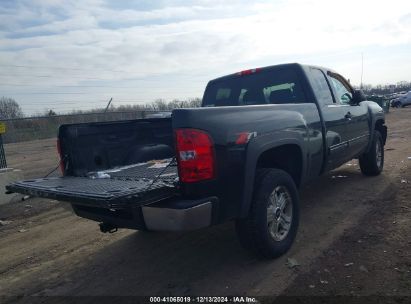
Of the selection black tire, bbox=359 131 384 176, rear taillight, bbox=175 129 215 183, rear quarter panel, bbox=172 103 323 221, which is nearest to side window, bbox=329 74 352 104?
black tire, bbox=359 131 384 176

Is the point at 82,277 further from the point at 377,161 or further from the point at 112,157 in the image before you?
the point at 377,161

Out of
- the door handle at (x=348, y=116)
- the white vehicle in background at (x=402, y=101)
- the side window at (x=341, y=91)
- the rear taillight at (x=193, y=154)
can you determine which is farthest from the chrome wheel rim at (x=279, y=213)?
the white vehicle in background at (x=402, y=101)

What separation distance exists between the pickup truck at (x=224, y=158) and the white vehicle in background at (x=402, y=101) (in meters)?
34.2

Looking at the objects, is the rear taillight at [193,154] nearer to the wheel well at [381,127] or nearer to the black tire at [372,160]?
the black tire at [372,160]

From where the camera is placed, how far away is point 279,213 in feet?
12.8

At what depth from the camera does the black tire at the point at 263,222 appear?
11.5ft

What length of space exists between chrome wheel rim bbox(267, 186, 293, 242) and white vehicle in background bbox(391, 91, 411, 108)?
122 ft

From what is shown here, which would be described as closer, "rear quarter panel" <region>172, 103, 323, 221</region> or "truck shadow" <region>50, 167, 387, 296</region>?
"rear quarter panel" <region>172, 103, 323, 221</region>

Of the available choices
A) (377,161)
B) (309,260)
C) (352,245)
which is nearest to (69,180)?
(309,260)

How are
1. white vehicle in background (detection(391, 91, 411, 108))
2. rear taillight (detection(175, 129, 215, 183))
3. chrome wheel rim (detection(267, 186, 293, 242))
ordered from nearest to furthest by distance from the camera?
1. rear taillight (detection(175, 129, 215, 183))
2. chrome wheel rim (detection(267, 186, 293, 242))
3. white vehicle in background (detection(391, 91, 411, 108))

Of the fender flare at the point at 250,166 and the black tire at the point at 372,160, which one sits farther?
the black tire at the point at 372,160

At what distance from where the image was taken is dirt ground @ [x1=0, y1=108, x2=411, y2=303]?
10.9 feet

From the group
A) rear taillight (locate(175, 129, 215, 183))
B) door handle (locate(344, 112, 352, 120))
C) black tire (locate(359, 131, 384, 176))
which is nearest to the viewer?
rear taillight (locate(175, 129, 215, 183))

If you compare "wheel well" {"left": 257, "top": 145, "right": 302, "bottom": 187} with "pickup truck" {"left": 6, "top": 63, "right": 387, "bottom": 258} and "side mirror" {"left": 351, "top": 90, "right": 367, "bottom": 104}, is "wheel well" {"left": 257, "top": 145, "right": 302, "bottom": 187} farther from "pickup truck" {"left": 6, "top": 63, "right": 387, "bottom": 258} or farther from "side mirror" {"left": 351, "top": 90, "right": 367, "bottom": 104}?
"side mirror" {"left": 351, "top": 90, "right": 367, "bottom": 104}
